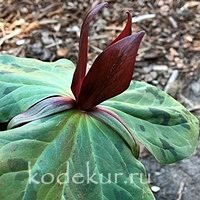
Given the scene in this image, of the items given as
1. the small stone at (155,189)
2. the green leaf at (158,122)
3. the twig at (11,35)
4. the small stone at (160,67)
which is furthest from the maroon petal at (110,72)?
the twig at (11,35)

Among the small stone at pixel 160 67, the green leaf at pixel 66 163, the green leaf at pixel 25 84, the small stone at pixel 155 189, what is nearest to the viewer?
the green leaf at pixel 66 163

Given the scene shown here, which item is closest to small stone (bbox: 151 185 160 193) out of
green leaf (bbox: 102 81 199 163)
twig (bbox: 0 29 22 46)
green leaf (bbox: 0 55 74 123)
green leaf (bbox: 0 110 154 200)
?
green leaf (bbox: 102 81 199 163)

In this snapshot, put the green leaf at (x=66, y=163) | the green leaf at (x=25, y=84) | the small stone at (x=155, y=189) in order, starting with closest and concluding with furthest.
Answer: the green leaf at (x=66, y=163), the green leaf at (x=25, y=84), the small stone at (x=155, y=189)

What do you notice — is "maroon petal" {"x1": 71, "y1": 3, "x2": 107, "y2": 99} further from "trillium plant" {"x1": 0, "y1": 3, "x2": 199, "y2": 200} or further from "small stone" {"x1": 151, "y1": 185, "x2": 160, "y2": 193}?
"small stone" {"x1": 151, "y1": 185, "x2": 160, "y2": 193}

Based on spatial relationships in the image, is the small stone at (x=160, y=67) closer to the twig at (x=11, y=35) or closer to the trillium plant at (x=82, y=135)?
the twig at (x=11, y=35)

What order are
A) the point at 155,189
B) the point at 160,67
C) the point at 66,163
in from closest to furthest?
the point at 66,163 < the point at 155,189 < the point at 160,67

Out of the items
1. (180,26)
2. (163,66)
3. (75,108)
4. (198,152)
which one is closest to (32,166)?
(75,108)

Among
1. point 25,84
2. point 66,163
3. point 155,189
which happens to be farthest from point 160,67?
point 66,163

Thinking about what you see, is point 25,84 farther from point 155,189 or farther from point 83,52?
point 155,189
